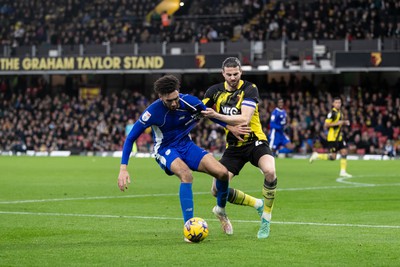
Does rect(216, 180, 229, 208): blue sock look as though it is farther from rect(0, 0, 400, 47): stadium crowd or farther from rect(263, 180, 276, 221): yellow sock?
rect(0, 0, 400, 47): stadium crowd

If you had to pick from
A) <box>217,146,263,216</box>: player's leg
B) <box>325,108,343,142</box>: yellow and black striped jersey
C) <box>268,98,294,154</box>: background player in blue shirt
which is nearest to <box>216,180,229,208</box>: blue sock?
<box>217,146,263,216</box>: player's leg

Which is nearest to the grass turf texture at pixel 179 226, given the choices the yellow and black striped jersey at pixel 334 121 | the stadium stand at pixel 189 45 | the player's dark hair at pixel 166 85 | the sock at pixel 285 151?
the player's dark hair at pixel 166 85

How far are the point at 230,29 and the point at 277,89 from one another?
13.5ft

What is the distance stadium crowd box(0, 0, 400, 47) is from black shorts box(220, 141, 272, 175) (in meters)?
33.4

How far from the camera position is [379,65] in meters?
44.9

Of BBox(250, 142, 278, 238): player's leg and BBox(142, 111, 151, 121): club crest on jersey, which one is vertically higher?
BBox(142, 111, 151, 121): club crest on jersey

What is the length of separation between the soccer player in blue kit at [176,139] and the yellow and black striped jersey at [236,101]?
56cm

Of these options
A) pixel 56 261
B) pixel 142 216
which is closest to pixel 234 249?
pixel 56 261

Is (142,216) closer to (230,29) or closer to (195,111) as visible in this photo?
(195,111)

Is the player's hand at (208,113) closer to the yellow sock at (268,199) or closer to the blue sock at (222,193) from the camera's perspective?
the blue sock at (222,193)

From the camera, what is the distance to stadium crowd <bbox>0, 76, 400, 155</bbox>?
44844mm

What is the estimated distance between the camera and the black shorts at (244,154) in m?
12.5

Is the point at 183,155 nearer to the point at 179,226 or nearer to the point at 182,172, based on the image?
the point at 182,172

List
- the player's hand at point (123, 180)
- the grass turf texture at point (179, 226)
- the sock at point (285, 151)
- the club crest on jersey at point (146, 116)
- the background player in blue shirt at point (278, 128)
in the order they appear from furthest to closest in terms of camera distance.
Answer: the sock at point (285, 151), the background player in blue shirt at point (278, 128), the club crest on jersey at point (146, 116), the player's hand at point (123, 180), the grass turf texture at point (179, 226)
